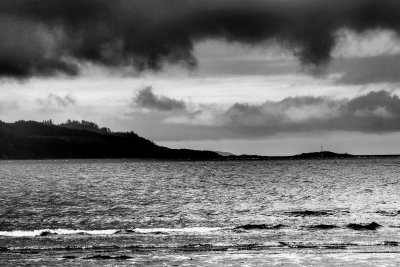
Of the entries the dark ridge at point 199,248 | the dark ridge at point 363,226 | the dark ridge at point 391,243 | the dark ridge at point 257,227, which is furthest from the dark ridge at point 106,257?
the dark ridge at point 363,226

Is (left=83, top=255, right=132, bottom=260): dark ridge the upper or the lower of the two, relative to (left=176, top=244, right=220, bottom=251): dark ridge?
upper

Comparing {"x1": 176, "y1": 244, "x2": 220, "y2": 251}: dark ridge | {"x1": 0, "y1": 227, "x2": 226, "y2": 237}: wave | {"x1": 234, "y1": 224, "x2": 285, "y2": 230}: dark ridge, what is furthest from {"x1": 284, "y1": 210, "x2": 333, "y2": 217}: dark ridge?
{"x1": 176, "y1": 244, "x2": 220, "y2": 251}: dark ridge

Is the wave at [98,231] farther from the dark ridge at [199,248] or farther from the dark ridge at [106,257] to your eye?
the dark ridge at [106,257]

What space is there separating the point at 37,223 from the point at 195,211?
23.0m

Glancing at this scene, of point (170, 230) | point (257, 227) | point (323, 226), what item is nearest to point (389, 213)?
point (323, 226)

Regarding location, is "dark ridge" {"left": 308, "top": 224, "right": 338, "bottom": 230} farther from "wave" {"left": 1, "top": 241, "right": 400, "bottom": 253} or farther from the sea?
"wave" {"left": 1, "top": 241, "right": 400, "bottom": 253}

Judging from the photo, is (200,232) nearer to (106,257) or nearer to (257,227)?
(257,227)

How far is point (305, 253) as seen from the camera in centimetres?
3503

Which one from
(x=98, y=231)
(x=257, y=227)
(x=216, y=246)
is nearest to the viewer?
(x=216, y=246)

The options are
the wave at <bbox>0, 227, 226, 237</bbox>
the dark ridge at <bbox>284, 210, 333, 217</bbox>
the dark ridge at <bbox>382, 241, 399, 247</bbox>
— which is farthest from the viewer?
the dark ridge at <bbox>284, 210, 333, 217</bbox>

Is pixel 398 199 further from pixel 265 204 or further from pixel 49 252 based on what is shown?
pixel 49 252

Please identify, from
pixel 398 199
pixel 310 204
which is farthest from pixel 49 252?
pixel 398 199

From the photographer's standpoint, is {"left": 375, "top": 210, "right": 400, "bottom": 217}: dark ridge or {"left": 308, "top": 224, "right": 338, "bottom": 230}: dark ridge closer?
{"left": 308, "top": 224, "right": 338, "bottom": 230}: dark ridge

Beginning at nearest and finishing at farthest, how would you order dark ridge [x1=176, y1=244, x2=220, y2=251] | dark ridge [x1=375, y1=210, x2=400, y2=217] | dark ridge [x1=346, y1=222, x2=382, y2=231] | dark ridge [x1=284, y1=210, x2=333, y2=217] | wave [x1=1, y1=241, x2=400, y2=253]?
dark ridge [x1=176, y1=244, x2=220, y2=251] < wave [x1=1, y1=241, x2=400, y2=253] < dark ridge [x1=346, y1=222, x2=382, y2=231] < dark ridge [x1=375, y1=210, x2=400, y2=217] < dark ridge [x1=284, y1=210, x2=333, y2=217]
